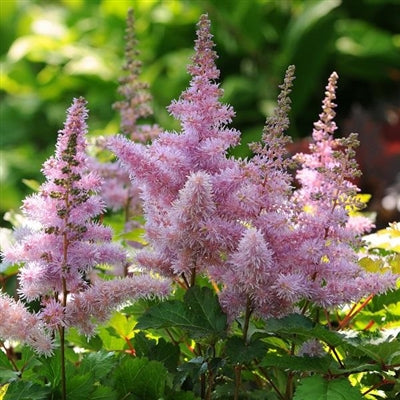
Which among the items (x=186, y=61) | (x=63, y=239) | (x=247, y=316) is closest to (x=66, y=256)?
(x=63, y=239)

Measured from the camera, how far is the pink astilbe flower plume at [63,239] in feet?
4.35

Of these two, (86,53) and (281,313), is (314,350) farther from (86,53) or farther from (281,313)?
(86,53)

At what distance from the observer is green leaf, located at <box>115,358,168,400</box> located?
4.73 feet

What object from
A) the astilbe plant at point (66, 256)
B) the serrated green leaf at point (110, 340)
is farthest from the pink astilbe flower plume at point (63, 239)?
the serrated green leaf at point (110, 340)

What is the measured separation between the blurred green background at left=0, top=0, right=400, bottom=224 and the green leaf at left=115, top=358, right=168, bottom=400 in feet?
18.7

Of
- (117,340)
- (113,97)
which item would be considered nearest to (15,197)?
(113,97)

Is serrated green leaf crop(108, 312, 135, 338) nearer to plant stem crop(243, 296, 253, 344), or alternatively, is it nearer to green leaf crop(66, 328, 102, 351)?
green leaf crop(66, 328, 102, 351)

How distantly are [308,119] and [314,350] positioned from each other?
6660mm

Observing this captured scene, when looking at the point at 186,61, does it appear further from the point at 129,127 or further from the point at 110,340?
the point at 110,340

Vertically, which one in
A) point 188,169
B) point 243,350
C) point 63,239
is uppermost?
point 188,169

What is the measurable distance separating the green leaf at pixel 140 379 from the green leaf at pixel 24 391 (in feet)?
0.46

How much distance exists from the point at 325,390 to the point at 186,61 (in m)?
6.55

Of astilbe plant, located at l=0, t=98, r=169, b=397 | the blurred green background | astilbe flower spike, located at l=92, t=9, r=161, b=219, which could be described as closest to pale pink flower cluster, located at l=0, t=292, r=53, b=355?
astilbe plant, located at l=0, t=98, r=169, b=397

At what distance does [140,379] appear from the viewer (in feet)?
4.76
